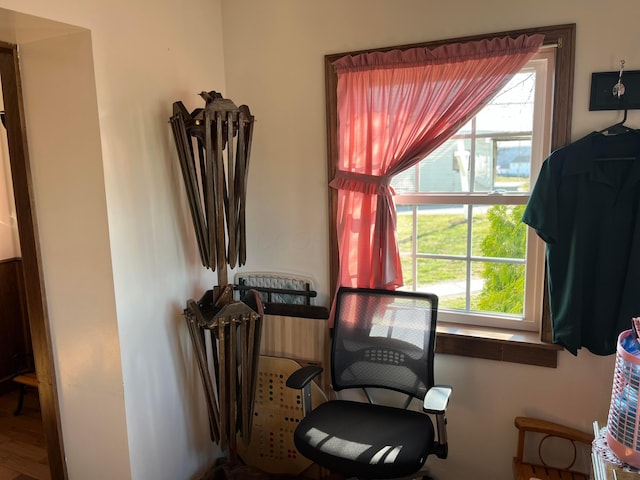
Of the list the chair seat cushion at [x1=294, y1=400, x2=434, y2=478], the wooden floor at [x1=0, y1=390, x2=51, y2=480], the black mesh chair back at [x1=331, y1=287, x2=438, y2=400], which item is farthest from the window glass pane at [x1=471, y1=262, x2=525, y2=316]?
the wooden floor at [x1=0, y1=390, x2=51, y2=480]

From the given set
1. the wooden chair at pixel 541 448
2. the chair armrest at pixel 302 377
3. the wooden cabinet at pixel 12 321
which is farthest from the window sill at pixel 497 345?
the wooden cabinet at pixel 12 321

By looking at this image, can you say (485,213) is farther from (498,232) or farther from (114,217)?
(114,217)

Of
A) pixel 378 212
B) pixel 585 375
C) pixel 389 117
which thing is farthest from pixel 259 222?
pixel 585 375

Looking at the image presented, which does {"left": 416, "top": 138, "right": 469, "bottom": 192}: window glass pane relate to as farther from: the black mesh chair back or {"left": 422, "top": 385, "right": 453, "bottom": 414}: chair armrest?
{"left": 422, "top": 385, "right": 453, "bottom": 414}: chair armrest

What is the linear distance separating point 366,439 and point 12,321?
2.65 metres

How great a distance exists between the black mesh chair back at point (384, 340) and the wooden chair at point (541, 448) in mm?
471

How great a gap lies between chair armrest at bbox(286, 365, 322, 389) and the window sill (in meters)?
0.59

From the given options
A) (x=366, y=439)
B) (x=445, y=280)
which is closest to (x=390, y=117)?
(x=445, y=280)

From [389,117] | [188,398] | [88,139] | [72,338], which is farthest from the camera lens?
[188,398]

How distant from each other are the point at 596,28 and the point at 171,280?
201 cm

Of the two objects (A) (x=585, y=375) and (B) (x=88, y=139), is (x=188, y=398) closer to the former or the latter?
(B) (x=88, y=139)


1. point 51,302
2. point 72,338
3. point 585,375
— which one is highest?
point 51,302

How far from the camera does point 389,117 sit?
204 centimetres

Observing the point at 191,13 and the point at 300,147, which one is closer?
the point at 191,13
